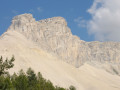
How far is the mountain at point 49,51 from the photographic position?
104 metres

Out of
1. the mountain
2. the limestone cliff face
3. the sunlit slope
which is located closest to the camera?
the sunlit slope

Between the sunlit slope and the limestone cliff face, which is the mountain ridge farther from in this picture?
the sunlit slope

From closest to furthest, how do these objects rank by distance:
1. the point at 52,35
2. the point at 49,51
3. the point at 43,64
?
the point at 43,64
the point at 49,51
the point at 52,35

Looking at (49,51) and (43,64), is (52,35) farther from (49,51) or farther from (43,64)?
(43,64)

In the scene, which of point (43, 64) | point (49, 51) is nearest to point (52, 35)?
point (49, 51)

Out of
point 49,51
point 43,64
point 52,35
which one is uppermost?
point 52,35

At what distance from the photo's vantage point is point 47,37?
485 ft

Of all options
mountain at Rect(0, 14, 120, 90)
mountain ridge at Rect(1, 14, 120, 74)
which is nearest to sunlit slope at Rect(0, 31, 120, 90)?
mountain at Rect(0, 14, 120, 90)

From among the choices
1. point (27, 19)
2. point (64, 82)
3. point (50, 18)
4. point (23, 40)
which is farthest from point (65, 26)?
point (64, 82)

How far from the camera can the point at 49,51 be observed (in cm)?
13362

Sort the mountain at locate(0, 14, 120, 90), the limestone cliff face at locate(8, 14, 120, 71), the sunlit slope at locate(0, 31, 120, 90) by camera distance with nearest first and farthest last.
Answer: the sunlit slope at locate(0, 31, 120, 90)
the mountain at locate(0, 14, 120, 90)
the limestone cliff face at locate(8, 14, 120, 71)

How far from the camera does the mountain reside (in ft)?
340

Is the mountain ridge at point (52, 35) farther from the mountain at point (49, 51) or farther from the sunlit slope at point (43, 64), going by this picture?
Result: the sunlit slope at point (43, 64)

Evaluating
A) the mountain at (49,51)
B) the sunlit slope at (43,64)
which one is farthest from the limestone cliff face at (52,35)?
the sunlit slope at (43,64)
